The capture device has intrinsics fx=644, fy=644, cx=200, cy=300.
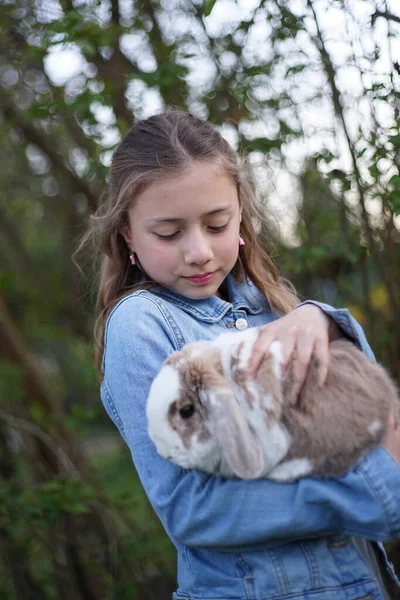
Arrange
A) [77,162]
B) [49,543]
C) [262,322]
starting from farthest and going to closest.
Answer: [77,162] → [49,543] → [262,322]

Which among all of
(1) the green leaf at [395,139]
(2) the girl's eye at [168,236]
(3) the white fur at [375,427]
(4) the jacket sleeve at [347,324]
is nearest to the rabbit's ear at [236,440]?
(3) the white fur at [375,427]

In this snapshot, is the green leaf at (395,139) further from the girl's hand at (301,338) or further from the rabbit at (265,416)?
the rabbit at (265,416)

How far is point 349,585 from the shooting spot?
5.89 feet

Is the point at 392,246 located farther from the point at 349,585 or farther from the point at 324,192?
the point at 349,585

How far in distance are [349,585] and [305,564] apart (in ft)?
0.49

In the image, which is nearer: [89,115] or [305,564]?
[305,564]

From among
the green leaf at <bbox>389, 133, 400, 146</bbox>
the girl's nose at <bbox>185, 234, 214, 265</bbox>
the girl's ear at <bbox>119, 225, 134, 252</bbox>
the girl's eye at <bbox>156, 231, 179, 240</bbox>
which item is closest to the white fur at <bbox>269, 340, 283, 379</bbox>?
the girl's nose at <bbox>185, 234, 214, 265</bbox>

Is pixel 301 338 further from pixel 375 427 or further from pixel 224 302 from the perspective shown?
pixel 224 302

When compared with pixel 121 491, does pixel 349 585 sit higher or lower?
higher

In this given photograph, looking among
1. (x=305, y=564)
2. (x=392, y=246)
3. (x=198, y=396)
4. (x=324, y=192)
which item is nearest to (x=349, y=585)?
(x=305, y=564)

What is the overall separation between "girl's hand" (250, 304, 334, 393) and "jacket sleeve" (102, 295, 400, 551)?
0.89 feet

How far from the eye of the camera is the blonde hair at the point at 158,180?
2098mm

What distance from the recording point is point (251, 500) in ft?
5.47

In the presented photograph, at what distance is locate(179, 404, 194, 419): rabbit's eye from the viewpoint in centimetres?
168
